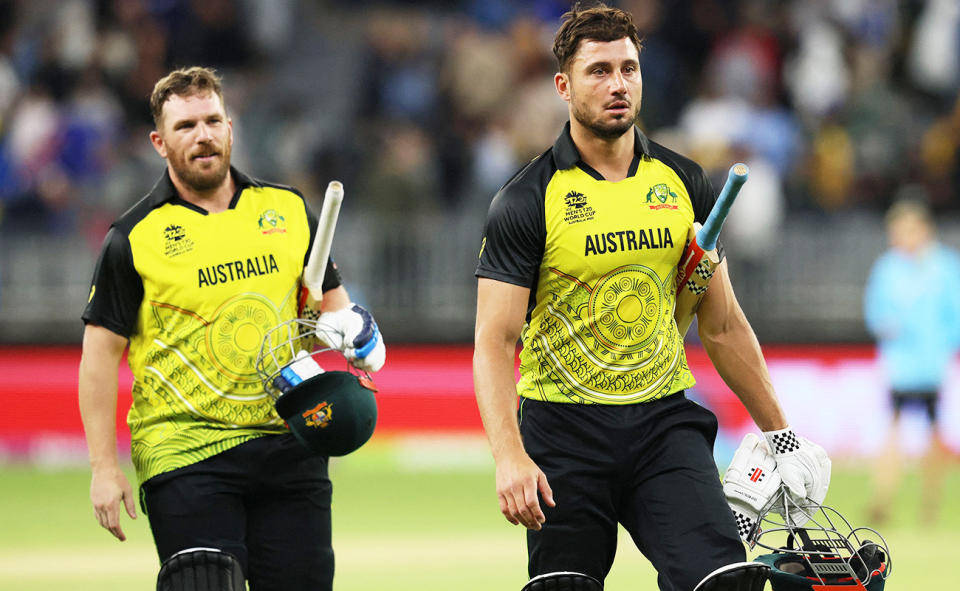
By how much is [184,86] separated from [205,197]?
444mm

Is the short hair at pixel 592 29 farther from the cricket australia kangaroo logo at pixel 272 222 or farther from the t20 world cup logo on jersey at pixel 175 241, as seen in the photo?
the t20 world cup logo on jersey at pixel 175 241

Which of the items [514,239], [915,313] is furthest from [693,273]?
[915,313]

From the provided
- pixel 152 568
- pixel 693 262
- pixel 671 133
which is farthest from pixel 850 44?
pixel 693 262

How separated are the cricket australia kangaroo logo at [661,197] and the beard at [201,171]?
1.69 meters

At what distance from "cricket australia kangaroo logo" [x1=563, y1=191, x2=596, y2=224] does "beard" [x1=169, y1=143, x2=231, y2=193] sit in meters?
1.43

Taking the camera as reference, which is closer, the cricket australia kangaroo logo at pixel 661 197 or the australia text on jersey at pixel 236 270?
the cricket australia kangaroo logo at pixel 661 197

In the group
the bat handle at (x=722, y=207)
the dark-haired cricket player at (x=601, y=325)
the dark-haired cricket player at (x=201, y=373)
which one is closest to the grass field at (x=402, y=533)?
the dark-haired cricket player at (x=201, y=373)

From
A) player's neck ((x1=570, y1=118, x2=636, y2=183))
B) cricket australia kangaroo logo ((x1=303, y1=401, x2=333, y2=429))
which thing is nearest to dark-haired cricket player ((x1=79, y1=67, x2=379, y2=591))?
cricket australia kangaroo logo ((x1=303, y1=401, x2=333, y2=429))

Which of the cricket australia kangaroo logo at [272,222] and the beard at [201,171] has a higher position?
the beard at [201,171]

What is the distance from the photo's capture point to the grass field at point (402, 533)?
32.3 ft

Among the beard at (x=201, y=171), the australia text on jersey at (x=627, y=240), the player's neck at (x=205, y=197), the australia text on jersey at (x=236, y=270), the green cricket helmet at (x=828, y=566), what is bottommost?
the green cricket helmet at (x=828, y=566)

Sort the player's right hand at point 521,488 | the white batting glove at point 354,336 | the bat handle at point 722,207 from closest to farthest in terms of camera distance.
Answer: the bat handle at point 722,207, the player's right hand at point 521,488, the white batting glove at point 354,336

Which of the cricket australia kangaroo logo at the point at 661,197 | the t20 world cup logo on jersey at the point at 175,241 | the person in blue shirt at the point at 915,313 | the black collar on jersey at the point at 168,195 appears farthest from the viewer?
the person in blue shirt at the point at 915,313

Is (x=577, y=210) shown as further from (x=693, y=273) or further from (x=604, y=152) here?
(x=693, y=273)
